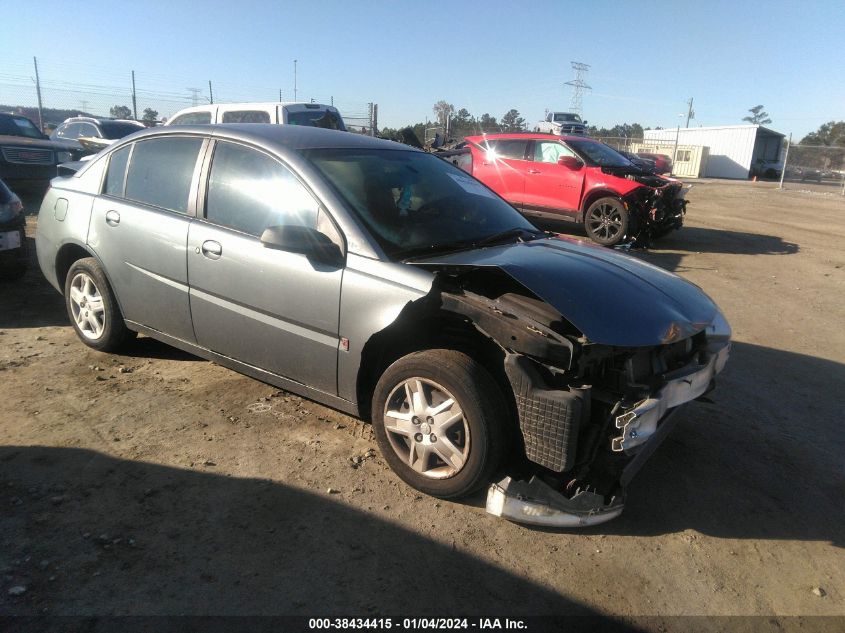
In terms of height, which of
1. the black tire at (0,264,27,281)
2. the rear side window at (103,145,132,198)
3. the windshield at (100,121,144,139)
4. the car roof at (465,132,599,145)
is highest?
the car roof at (465,132,599,145)

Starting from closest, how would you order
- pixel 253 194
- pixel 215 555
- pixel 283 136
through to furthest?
pixel 215 555 → pixel 253 194 → pixel 283 136

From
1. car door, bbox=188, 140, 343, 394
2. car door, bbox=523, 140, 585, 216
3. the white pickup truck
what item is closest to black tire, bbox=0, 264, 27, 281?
car door, bbox=188, 140, 343, 394

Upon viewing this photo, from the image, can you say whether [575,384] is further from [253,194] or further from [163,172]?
[163,172]

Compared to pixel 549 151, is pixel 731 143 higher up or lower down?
higher up

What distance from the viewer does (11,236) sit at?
19.9 ft

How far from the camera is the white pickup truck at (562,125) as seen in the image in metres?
27.2

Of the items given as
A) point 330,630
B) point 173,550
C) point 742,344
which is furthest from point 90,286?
point 742,344

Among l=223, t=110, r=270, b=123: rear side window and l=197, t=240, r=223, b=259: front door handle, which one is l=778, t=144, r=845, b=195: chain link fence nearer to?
l=223, t=110, r=270, b=123: rear side window

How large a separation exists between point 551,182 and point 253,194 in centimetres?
772

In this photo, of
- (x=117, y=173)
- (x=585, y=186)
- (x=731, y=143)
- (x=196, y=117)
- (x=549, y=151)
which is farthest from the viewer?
(x=731, y=143)

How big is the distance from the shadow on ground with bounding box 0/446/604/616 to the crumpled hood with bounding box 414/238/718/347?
1.15 m

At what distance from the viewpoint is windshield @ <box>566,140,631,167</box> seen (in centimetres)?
1013

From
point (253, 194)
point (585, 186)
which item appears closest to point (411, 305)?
point (253, 194)

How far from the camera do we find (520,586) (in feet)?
8.04
